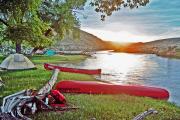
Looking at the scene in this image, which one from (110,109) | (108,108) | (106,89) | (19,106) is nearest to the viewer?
(19,106)

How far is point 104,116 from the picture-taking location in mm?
15719

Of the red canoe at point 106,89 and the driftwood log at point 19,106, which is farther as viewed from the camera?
the red canoe at point 106,89

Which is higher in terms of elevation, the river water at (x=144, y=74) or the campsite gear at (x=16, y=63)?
the campsite gear at (x=16, y=63)

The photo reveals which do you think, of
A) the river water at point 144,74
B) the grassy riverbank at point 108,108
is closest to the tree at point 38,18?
the grassy riverbank at point 108,108

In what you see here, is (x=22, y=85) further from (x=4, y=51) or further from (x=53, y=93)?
(x=4, y=51)

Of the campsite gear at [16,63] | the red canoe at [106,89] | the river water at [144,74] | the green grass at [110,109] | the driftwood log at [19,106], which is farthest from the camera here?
the campsite gear at [16,63]

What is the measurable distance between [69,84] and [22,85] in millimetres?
3364

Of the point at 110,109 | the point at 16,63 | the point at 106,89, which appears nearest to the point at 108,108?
the point at 110,109

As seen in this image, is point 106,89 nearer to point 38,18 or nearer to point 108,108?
point 108,108

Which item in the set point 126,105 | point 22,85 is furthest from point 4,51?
point 126,105

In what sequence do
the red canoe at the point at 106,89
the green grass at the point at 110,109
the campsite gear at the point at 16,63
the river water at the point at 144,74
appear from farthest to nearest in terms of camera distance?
the campsite gear at the point at 16,63 < the river water at the point at 144,74 < the red canoe at the point at 106,89 < the green grass at the point at 110,109

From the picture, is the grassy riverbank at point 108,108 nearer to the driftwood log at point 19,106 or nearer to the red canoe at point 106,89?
the driftwood log at point 19,106

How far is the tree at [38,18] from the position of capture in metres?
16.1

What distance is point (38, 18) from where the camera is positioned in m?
31.3
